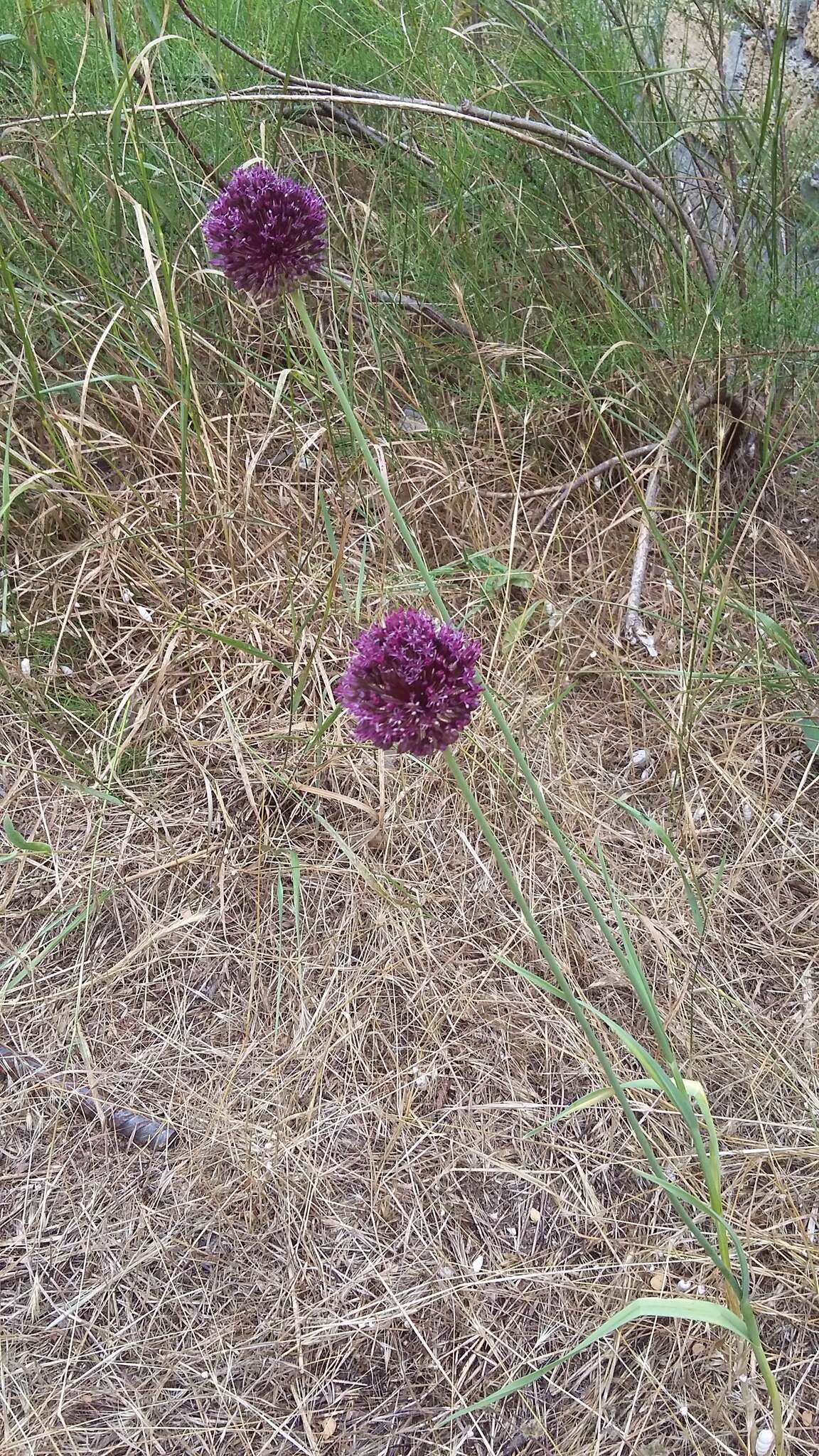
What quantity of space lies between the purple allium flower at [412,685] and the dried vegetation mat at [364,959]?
0.88 feet

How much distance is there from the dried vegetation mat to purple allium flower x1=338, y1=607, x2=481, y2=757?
0.88 ft

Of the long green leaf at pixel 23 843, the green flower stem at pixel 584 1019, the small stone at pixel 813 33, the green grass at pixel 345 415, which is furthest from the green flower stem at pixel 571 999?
the small stone at pixel 813 33

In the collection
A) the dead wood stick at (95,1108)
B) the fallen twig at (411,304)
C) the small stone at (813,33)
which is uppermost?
the small stone at (813,33)

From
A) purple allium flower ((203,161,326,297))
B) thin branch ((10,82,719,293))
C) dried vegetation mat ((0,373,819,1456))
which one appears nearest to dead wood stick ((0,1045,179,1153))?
dried vegetation mat ((0,373,819,1456))

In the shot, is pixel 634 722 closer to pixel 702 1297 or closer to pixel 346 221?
pixel 702 1297

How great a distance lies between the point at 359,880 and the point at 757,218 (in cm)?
139

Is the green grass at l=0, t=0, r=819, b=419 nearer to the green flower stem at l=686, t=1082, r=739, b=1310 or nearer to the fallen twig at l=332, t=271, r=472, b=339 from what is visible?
the fallen twig at l=332, t=271, r=472, b=339

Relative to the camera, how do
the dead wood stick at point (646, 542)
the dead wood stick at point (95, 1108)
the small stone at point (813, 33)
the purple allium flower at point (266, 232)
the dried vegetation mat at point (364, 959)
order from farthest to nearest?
the small stone at point (813, 33), the dead wood stick at point (646, 542), the dead wood stick at point (95, 1108), the dried vegetation mat at point (364, 959), the purple allium flower at point (266, 232)

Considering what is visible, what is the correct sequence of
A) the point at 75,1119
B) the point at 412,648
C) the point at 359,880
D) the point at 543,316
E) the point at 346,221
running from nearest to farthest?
the point at 412,648 → the point at 75,1119 → the point at 359,880 → the point at 543,316 → the point at 346,221

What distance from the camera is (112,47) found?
1693 millimetres

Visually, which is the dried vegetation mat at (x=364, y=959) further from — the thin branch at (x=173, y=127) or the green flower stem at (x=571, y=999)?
the thin branch at (x=173, y=127)

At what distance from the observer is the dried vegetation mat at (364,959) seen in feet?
3.94

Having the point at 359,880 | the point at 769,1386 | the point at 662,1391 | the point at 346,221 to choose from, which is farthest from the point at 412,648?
the point at 346,221

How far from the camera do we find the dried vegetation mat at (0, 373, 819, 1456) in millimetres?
1200
